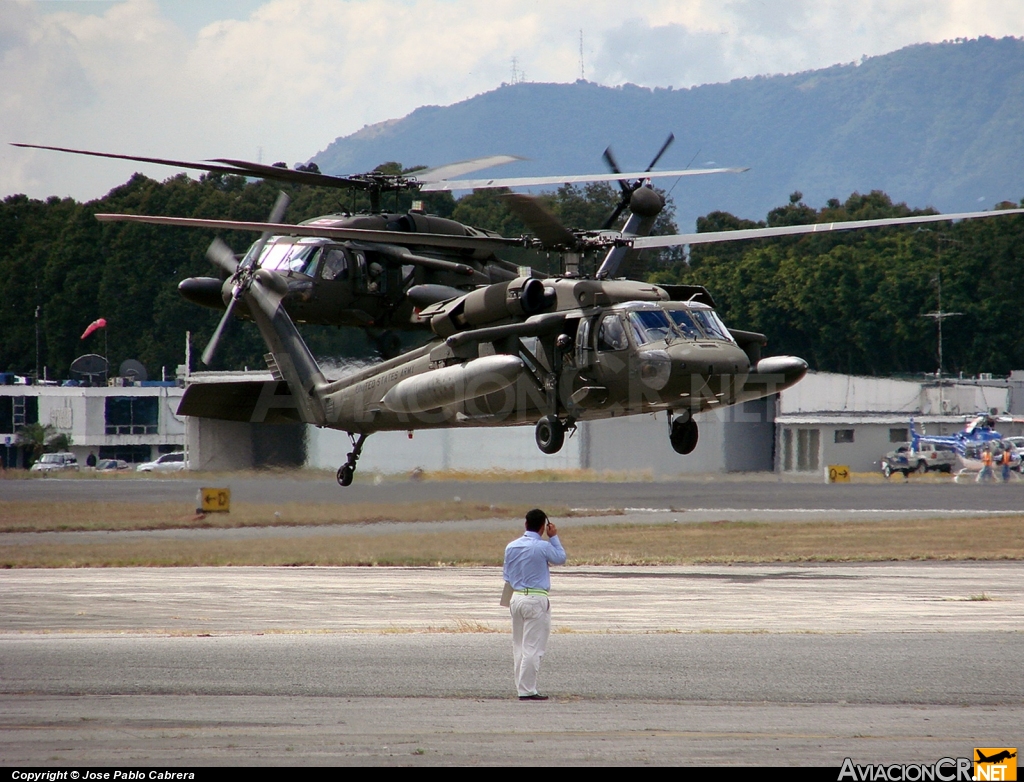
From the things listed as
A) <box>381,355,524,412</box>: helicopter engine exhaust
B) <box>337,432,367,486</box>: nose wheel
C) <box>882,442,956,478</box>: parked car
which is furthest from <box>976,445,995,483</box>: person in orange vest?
<box>381,355,524,412</box>: helicopter engine exhaust

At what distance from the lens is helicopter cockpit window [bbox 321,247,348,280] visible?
→ 87.5 feet

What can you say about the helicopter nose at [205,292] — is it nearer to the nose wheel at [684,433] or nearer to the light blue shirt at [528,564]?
the nose wheel at [684,433]

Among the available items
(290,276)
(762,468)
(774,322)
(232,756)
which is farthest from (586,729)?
(774,322)

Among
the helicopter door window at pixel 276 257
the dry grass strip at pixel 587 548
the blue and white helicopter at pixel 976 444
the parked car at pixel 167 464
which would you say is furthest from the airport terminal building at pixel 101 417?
the helicopter door window at pixel 276 257

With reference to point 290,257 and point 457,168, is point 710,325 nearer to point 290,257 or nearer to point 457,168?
point 457,168

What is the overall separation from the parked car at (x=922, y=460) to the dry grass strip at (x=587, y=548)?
89.9 ft

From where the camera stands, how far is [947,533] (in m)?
36.2

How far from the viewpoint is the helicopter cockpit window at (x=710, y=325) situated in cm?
2333

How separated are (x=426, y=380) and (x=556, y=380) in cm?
264

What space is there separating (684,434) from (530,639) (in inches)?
486

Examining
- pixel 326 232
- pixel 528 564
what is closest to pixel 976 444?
pixel 326 232

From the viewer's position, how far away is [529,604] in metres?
12.6

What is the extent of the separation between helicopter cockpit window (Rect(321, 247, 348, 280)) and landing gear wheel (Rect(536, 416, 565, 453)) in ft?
19.1

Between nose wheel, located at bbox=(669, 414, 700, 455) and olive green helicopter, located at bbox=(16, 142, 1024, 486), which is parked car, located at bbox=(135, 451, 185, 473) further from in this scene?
nose wheel, located at bbox=(669, 414, 700, 455)
